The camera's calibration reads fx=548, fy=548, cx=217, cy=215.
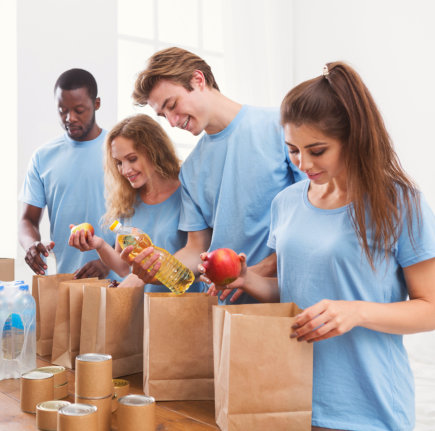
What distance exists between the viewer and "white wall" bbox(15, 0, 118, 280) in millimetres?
3258

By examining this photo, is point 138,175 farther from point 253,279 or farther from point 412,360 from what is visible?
point 412,360

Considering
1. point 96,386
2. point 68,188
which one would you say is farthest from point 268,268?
point 68,188

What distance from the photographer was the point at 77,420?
84 centimetres

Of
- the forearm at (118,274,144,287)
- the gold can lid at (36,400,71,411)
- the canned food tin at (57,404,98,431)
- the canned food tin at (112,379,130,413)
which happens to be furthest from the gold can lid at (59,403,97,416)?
the forearm at (118,274,144,287)

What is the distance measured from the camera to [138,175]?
181cm

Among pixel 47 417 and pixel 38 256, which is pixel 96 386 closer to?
pixel 47 417

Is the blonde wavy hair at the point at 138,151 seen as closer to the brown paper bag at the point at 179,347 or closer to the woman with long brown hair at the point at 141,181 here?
the woman with long brown hair at the point at 141,181

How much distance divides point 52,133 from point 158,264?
228cm

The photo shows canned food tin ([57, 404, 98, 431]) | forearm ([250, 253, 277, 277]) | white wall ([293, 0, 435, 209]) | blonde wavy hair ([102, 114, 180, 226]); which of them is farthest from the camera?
white wall ([293, 0, 435, 209])

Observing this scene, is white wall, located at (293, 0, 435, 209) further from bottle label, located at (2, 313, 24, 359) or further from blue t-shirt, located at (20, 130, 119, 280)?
bottle label, located at (2, 313, 24, 359)

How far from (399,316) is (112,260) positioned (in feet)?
3.52

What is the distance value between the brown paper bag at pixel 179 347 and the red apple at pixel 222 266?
0.17ft

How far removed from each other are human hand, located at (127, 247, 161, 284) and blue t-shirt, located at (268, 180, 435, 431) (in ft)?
1.27

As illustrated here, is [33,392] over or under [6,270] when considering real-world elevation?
under
